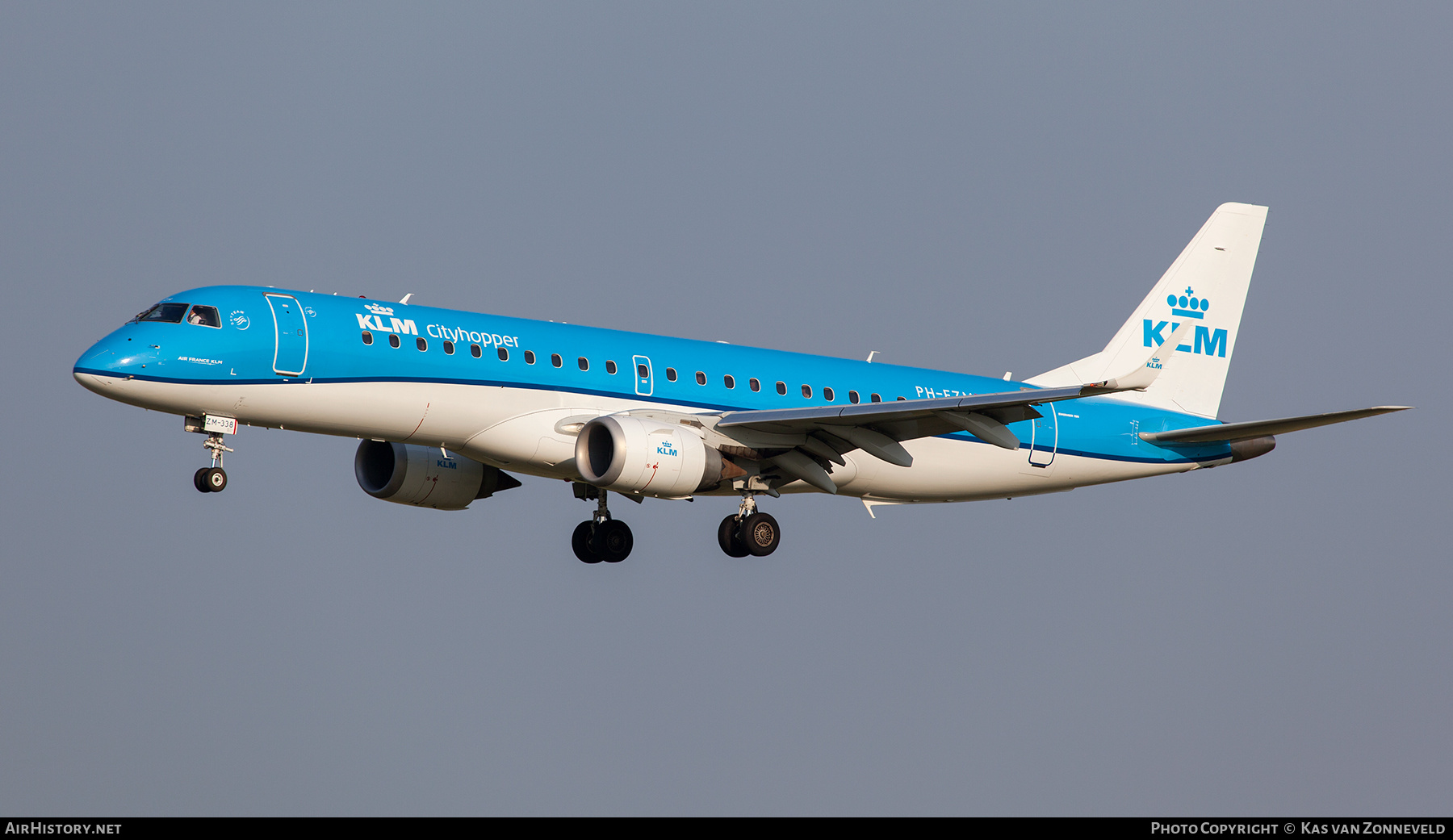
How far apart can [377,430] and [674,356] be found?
6669 millimetres

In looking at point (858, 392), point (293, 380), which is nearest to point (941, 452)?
point (858, 392)

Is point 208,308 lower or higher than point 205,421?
higher

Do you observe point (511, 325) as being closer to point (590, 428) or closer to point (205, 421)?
point (590, 428)

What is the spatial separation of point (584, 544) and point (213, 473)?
10.5 meters

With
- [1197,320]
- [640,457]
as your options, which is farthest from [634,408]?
[1197,320]

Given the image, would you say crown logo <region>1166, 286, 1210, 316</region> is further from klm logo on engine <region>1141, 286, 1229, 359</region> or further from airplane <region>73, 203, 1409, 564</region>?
airplane <region>73, 203, 1409, 564</region>

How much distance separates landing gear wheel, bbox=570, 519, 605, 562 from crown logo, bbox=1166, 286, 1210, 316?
656 inches

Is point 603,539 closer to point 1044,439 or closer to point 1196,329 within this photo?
point 1044,439

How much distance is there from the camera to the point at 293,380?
31.0 metres

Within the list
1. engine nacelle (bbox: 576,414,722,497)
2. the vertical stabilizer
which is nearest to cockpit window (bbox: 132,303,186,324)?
engine nacelle (bbox: 576,414,722,497)

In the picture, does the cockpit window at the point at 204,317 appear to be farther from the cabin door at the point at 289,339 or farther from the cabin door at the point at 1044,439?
the cabin door at the point at 1044,439

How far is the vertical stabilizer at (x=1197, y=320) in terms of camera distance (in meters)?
42.6

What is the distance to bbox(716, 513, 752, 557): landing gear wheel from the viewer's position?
1400 inches

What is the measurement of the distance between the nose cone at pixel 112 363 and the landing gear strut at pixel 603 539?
12004mm
